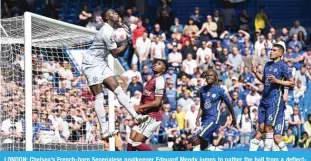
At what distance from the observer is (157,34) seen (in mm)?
34219

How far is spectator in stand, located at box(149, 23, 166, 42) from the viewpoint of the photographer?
3316cm

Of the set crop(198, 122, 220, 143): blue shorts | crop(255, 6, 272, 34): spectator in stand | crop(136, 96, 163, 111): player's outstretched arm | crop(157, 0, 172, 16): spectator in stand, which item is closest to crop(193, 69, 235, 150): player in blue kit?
crop(198, 122, 220, 143): blue shorts

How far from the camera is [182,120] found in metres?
29.9

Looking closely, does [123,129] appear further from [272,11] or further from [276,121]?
[272,11]

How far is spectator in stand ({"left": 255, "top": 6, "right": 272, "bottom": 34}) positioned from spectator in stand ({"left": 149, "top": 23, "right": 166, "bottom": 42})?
3.02 meters

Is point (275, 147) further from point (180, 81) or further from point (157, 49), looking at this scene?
point (157, 49)

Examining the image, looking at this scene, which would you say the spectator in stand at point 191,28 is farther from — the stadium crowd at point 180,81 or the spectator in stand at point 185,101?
the spectator in stand at point 185,101

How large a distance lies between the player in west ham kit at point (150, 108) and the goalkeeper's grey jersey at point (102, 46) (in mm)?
1168

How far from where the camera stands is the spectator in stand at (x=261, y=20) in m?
35.7

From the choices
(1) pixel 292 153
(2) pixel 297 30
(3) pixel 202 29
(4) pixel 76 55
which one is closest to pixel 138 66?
(3) pixel 202 29

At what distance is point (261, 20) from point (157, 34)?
3.48m

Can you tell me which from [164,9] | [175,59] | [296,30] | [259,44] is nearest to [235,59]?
[259,44]

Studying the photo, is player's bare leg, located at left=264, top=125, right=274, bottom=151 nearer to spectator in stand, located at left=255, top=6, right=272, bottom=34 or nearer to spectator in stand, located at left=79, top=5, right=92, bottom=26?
spectator in stand, located at left=79, top=5, right=92, bottom=26

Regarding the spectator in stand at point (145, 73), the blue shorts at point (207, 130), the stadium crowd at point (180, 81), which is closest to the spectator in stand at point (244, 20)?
the stadium crowd at point (180, 81)
